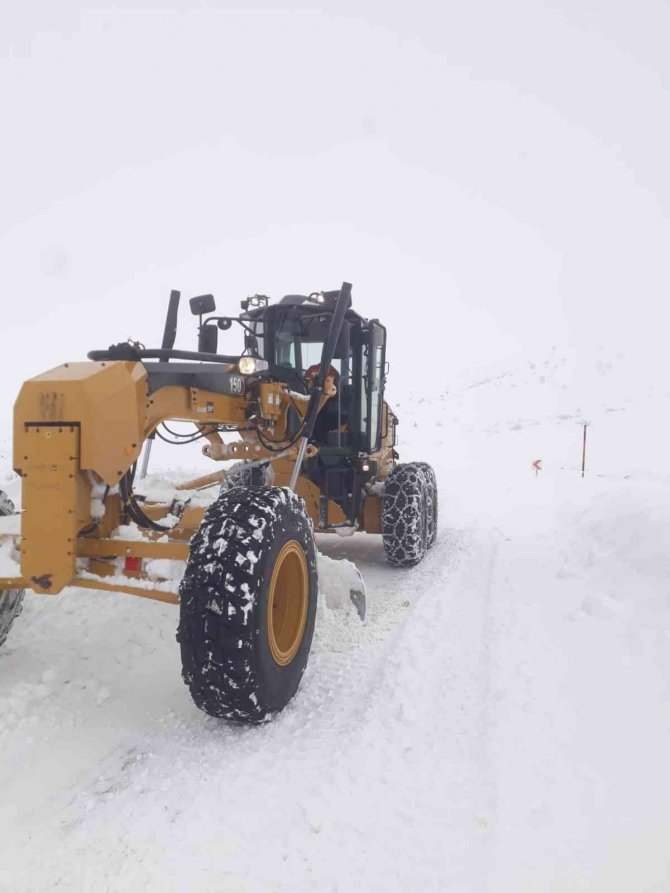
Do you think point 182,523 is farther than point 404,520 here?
No

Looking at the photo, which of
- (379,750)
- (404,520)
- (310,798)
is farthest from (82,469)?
(404,520)

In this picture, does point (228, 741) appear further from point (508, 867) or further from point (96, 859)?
point (508, 867)

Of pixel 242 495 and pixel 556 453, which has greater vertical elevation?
pixel 242 495

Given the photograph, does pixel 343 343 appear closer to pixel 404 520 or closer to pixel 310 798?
pixel 404 520

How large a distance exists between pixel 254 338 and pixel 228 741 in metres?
4.37

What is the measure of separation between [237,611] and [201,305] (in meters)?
2.78

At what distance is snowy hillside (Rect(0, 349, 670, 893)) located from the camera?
84.0 inches

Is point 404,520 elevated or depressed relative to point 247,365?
depressed

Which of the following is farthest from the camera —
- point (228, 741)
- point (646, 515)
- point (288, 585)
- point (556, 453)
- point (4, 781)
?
point (556, 453)

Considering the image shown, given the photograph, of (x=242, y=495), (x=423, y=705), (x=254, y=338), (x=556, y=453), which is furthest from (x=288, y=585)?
(x=556, y=453)

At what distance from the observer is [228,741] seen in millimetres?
2924

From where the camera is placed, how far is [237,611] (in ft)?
9.03

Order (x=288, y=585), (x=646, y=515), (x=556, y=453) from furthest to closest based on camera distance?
(x=556, y=453)
(x=646, y=515)
(x=288, y=585)

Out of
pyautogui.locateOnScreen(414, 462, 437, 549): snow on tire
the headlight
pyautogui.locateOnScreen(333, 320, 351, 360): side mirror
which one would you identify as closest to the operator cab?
pyautogui.locateOnScreen(333, 320, 351, 360): side mirror
